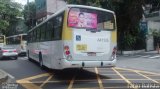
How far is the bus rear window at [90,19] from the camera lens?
47.1ft

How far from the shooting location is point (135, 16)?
34.0 m

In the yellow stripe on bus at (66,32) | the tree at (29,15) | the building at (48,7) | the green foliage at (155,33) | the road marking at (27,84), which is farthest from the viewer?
the tree at (29,15)

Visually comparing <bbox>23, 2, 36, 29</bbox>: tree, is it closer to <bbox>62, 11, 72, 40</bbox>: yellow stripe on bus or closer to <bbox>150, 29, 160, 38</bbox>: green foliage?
<bbox>150, 29, 160, 38</bbox>: green foliage

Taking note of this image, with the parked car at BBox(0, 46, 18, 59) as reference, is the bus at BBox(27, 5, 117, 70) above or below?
above

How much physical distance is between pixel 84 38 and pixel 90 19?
875 mm

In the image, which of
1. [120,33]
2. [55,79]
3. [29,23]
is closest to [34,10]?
[29,23]

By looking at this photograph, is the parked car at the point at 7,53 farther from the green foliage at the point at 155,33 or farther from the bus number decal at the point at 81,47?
the bus number decal at the point at 81,47

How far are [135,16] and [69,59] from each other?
20974 millimetres

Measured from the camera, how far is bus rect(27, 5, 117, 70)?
14219 millimetres

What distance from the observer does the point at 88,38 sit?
573 inches

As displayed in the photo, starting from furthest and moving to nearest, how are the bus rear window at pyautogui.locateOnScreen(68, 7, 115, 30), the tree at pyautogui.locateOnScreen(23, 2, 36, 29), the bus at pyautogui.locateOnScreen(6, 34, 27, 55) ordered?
the tree at pyautogui.locateOnScreen(23, 2, 36, 29), the bus at pyautogui.locateOnScreen(6, 34, 27, 55), the bus rear window at pyautogui.locateOnScreen(68, 7, 115, 30)

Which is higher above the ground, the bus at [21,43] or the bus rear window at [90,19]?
the bus rear window at [90,19]

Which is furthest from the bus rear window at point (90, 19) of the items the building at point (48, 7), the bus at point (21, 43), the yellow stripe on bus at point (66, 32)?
the building at point (48, 7)

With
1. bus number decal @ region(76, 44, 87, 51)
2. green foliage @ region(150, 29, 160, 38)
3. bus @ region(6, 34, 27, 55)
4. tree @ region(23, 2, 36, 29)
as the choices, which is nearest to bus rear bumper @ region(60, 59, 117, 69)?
bus number decal @ region(76, 44, 87, 51)
